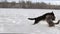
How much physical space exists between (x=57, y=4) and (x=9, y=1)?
4.89 ft

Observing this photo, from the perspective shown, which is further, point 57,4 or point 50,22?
point 57,4

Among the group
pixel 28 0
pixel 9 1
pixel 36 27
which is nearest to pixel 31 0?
pixel 28 0

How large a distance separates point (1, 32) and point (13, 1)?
283 centimetres

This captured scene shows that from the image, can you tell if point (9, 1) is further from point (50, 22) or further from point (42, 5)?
point (50, 22)

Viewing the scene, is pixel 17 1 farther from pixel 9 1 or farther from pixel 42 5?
pixel 42 5

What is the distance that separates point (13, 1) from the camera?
4.21 m

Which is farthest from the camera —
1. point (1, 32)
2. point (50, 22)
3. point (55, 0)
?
point (55, 0)

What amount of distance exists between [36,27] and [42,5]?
2.61 metres

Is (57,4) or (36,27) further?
(57,4)

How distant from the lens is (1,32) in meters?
1.46

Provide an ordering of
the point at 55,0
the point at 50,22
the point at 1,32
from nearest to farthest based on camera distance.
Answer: the point at 1,32 → the point at 50,22 → the point at 55,0

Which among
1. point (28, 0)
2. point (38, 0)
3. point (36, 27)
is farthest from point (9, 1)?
point (36, 27)

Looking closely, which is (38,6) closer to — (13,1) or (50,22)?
(13,1)

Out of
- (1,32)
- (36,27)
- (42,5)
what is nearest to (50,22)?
(36,27)
